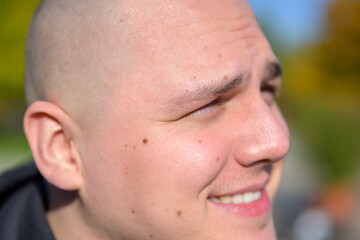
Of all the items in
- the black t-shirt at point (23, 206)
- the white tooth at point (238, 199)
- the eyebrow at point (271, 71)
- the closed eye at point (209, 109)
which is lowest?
the white tooth at point (238, 199)

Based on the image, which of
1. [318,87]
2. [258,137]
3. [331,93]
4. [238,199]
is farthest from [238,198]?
[318,87]

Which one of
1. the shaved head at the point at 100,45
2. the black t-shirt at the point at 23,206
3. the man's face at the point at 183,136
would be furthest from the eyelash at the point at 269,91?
the black t-shirt at the point at 23,206

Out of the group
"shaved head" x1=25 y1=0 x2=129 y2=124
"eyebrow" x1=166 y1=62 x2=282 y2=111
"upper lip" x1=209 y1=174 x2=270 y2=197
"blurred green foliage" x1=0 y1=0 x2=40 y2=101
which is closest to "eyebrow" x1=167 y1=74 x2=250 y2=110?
"eyebrow" x1=166 y1=62 x2=282 y2=111

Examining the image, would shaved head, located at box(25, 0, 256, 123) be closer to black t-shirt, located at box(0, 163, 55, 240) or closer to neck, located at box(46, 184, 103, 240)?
neck, located at box(46, 184, 103, 240)

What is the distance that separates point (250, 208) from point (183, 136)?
0.49 metres

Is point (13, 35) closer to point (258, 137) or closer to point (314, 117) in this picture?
point (314, 117)

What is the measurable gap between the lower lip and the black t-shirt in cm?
88

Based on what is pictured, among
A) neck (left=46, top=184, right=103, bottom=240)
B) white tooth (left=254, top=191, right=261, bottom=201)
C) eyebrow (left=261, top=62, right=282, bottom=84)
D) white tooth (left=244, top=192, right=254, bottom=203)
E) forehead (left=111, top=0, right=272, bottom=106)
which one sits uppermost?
forehead (left=111, top=0, right=272, bottom=106)

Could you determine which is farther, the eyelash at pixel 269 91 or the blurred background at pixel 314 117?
the blurred background at pixel 314 117

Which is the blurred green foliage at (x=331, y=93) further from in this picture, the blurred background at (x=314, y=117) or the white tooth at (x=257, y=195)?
the white tooth at (x=257, y=195)

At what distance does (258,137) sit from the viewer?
1.91 m

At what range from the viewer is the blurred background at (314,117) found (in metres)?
9.23

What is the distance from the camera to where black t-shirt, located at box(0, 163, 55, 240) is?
86.1 inches

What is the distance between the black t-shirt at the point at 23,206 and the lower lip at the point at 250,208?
0.88m
